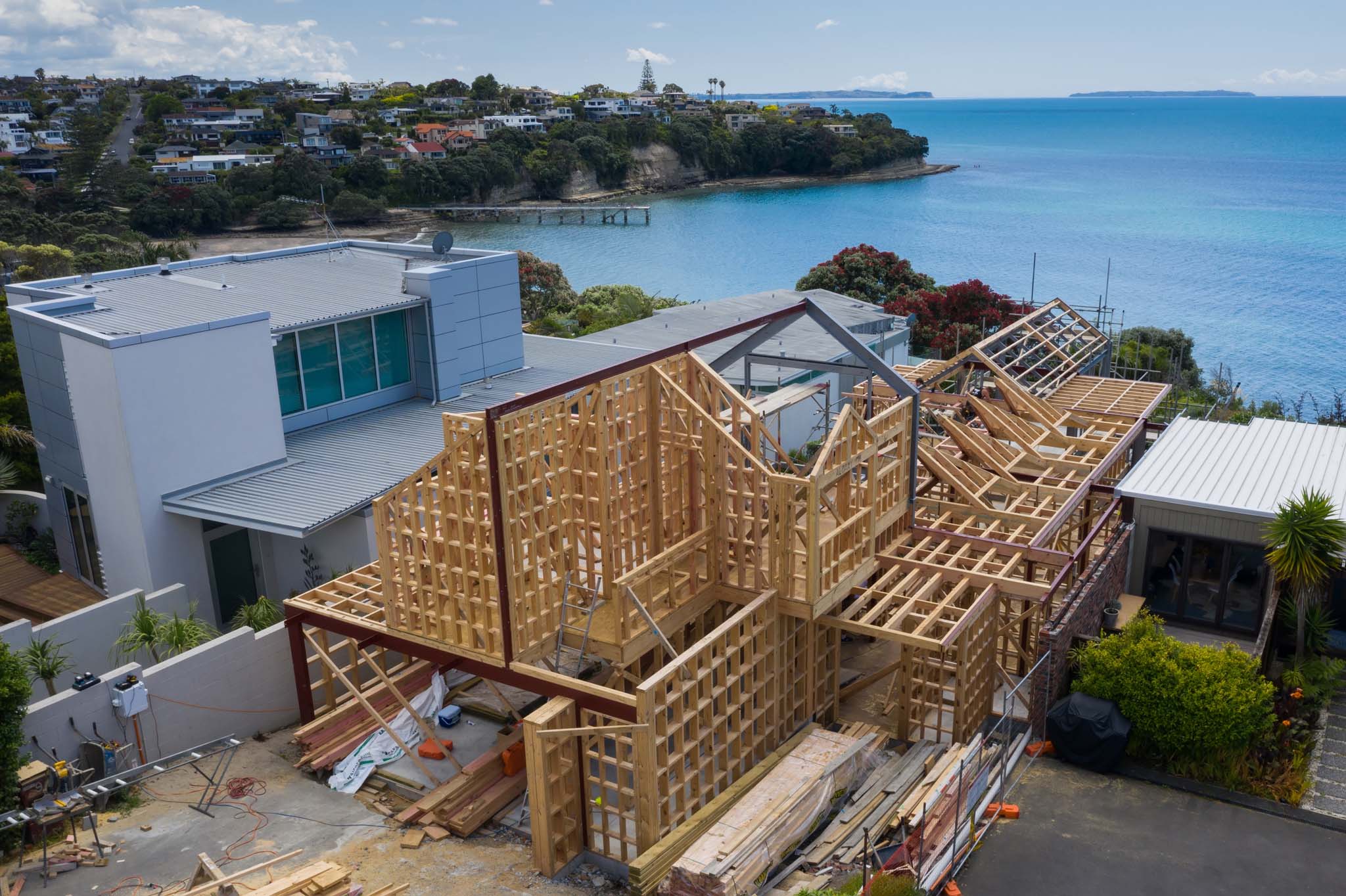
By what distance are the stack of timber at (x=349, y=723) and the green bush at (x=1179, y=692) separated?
10.2 m

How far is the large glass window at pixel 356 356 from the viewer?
24.7 m

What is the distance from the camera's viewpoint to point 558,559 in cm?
1412

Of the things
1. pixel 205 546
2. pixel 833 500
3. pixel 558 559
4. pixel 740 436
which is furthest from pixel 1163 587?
pixel 205 546

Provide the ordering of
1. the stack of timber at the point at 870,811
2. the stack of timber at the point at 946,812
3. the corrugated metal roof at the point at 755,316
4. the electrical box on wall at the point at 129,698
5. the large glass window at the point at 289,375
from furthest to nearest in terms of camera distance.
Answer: the corrugated metal roof at the point at 755,316 < the large glass window at the point at 289,375 < the electrical box on wall at the point at 129,698 < the stack of timber at the point at 870,811 < the stack of timber at the point at 946,812

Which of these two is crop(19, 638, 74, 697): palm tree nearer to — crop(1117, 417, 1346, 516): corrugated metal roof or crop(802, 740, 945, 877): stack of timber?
crop(802, 740, 945, 877): stack of timber

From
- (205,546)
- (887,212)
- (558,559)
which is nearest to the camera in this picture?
(558,559)

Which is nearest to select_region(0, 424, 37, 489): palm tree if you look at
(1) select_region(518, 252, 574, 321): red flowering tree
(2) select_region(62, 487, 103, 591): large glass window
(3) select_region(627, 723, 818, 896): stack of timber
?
(2) select_region(62, 487, 103, 591): large glass window

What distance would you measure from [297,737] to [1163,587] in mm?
14951

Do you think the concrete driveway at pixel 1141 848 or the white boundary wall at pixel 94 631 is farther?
the white boundary wall at pixel 94 631

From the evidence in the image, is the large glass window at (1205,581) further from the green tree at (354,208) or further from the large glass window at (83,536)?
the green tree at (354,208)

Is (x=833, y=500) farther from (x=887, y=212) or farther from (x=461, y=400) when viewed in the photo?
(x=887, y=212)

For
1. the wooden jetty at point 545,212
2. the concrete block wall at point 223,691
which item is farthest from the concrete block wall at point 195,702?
the wooden jetty at point 545,212

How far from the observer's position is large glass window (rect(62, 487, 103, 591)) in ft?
70.7

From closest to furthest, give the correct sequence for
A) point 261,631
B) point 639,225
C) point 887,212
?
point 261,631 < point 639,225 < point 887,212
